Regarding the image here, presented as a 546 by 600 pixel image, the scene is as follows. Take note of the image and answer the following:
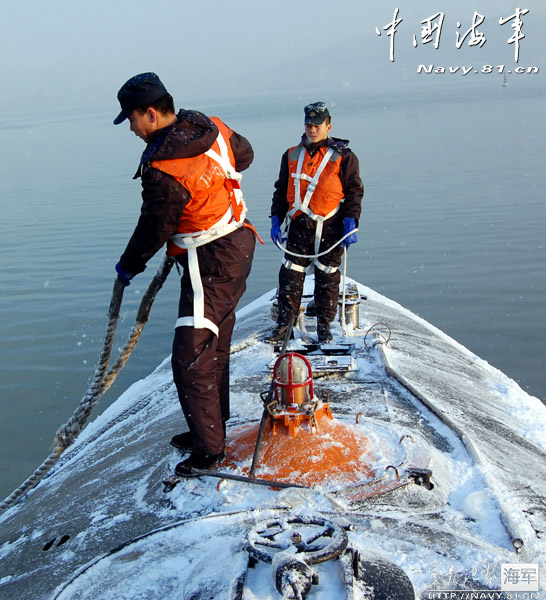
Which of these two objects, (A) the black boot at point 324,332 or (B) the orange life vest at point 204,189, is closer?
(B) the orange life vest at point 204,189

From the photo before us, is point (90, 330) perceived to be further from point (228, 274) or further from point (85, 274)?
point (228, 274)

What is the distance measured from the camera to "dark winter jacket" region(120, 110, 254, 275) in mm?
3414

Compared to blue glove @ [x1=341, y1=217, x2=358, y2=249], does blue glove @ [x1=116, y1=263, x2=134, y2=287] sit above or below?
below

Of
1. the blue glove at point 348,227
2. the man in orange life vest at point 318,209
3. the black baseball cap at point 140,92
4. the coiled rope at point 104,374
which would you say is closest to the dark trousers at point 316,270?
the man in orange life vest at point 318,209

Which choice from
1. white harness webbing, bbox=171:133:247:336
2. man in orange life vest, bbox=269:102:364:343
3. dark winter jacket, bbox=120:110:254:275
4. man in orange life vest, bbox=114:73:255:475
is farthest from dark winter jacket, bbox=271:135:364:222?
dark winter jacket, bbox=120:110:254:275

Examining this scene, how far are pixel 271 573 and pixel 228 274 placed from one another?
176cm

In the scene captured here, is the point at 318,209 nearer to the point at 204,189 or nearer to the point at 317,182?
the point at 317,182

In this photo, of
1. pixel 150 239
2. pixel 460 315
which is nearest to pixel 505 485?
pixel 150 239

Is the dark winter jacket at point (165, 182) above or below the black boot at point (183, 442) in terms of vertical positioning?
above

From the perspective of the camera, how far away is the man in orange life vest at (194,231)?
11.4 feet

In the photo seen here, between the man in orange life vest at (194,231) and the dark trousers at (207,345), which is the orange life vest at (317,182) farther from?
the dark trousers at (207,345)

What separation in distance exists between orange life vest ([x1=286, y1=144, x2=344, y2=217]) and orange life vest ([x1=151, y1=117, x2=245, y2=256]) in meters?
2.25

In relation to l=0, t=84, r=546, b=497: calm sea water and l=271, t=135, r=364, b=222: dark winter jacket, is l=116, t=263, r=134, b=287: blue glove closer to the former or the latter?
l=271, t=135, r=364, b=222: dark winter jacket

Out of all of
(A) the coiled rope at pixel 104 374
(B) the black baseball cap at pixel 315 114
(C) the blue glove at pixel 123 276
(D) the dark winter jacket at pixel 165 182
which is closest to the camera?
(D) the dark winter jacket at pixel 165 182
